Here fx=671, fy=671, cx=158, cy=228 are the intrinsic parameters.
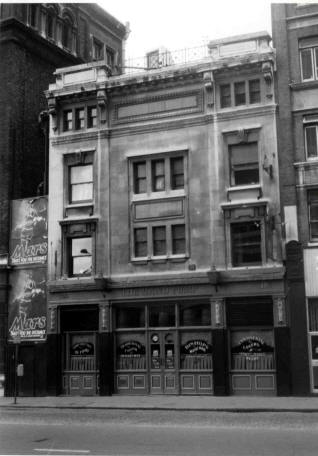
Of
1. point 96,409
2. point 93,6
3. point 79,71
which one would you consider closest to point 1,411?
point 96,409

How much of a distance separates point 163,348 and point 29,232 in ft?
29.5

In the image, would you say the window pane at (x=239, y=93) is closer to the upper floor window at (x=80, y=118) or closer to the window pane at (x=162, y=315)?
the upper floor window at (x=80, y=118)

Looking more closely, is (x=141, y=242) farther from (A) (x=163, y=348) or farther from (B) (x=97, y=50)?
(B) (x=97, y=50)

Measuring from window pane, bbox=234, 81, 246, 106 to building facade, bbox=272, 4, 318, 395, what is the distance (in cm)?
161

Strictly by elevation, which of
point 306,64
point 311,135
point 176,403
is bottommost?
point 176,403

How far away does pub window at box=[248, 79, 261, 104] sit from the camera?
29734 mm

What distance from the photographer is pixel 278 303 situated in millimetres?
27734

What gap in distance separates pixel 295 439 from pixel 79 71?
74.2 ft

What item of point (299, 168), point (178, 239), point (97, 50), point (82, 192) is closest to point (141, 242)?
point (178, 239)

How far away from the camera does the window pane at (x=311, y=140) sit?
2895 centimetres

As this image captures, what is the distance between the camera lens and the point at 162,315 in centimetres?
3005

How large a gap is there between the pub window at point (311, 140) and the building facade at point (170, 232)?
1432 mm

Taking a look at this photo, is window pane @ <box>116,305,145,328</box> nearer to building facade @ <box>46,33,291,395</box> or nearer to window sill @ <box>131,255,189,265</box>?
building facade @ <box>46,33,291,395</box>

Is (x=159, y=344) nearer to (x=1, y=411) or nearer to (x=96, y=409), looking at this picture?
(x=96, y=409)
